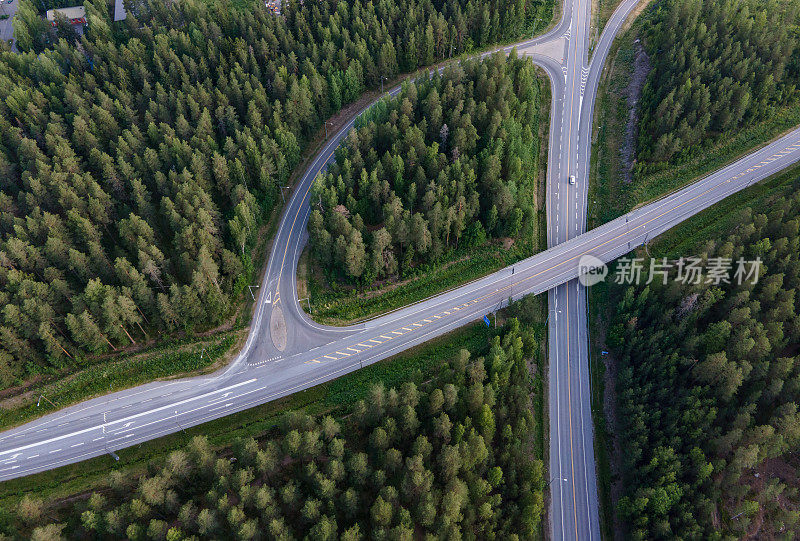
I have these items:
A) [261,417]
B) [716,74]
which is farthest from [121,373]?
[716,74]

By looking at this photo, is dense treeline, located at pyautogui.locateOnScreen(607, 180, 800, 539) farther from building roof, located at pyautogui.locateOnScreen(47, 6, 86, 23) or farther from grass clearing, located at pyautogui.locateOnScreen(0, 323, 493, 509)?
building roof, located at pyautogui.locateOnScreen(47, 6, 86, 23)

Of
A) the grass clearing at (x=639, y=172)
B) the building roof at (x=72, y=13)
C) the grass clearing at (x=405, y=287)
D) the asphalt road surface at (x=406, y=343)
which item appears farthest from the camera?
the building roof at (x=72, y=13)

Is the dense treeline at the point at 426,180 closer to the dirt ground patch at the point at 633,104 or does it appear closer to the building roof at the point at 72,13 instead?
the dirt ground patch at the point at 633,104

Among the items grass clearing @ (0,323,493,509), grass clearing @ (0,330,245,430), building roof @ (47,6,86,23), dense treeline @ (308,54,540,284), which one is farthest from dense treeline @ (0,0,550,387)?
dense treeline @ (308,54,540,284)

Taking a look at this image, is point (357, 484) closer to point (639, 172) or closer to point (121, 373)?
point (121, 373)

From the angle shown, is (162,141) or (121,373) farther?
(162,141)

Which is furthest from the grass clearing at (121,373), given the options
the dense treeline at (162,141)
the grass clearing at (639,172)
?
the grass clearing at (639,172)
